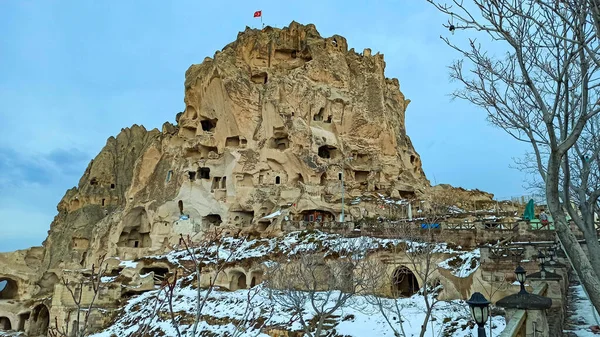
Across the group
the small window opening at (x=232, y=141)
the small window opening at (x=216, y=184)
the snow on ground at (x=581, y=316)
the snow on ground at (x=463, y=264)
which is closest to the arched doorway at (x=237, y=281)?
the snow on ground at (x=463, y=264)

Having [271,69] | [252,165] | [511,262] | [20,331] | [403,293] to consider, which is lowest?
[20,331]

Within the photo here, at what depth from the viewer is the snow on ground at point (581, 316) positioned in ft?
29.3

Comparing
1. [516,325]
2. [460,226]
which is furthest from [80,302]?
[460,226]

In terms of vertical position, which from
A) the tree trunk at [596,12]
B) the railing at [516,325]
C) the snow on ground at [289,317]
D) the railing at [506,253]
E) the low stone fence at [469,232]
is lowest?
the snow on ground at [289,317]

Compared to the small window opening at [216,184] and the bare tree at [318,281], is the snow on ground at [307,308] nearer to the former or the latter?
the bare tree at [318,281]

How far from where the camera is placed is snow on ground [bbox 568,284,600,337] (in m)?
8.92

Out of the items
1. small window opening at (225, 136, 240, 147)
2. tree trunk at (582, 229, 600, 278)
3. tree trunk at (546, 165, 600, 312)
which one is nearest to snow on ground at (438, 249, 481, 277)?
tree trunk at (582, 229, 600, 278)

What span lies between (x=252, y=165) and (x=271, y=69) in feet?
43.3

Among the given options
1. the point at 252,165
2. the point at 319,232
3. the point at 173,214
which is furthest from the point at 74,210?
the point at 319,232

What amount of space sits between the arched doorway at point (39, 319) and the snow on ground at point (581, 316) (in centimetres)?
4279

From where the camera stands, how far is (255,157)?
48.0 m

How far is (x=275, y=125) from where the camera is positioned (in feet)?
160

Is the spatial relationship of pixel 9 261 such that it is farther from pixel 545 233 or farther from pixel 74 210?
pixel 545 233

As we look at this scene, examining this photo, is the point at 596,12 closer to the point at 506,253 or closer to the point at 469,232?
the point at 506,253
